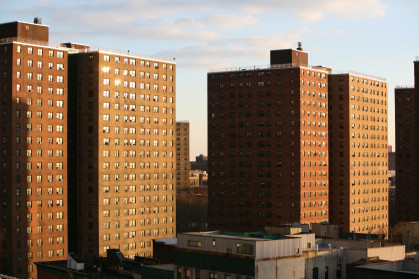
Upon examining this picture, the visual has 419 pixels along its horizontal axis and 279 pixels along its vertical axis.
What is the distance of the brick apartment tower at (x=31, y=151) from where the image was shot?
186 metres

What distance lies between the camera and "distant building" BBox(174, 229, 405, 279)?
9150 cm

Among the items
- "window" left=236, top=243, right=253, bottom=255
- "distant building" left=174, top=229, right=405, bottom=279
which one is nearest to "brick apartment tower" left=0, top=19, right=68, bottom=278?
"distant building" left=174, top=229, right=405, bottom=279

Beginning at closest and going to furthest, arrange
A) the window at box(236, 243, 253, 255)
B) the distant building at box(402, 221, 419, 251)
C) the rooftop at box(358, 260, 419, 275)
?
the rooftop at box(358, 260, 419, 275), the window at box(236, 243, 253, 255), the distant building at box(402, 221, 419, 251)

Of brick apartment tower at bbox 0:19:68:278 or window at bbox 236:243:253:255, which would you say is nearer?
window at bbox 236:243:253:255

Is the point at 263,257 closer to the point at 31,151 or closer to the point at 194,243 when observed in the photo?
the point at 194,243

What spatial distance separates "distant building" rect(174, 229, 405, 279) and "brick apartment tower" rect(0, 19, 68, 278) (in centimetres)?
9665

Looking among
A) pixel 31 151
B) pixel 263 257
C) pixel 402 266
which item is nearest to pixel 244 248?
pixel 263 257

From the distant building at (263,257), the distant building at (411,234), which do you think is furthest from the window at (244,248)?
the distant building at (411,234)

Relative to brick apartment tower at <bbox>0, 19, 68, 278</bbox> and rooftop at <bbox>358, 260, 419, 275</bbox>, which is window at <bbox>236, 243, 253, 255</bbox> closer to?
rooftop at <bbox>358, 260, 419, 275</bbox>

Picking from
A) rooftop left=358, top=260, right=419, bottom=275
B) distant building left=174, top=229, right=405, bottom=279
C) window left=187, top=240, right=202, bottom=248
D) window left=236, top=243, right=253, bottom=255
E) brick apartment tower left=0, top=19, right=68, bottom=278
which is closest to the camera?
rooftop left=358, top=260, right=419, bottom=275

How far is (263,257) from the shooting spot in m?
91.8

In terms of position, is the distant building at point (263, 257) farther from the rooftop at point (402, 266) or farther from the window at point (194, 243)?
the rooftop at point (402, 266)

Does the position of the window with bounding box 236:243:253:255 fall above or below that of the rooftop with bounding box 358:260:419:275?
above

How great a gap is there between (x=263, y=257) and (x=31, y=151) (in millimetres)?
113963
